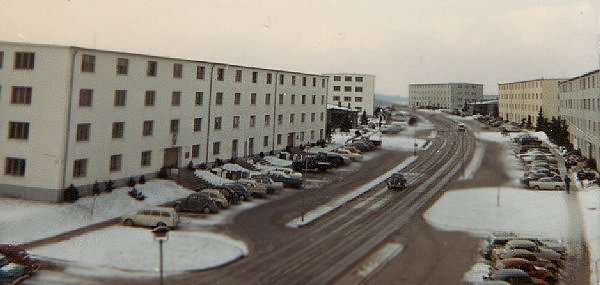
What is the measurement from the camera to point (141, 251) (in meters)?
30.1

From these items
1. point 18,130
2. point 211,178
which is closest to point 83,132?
point 18,130

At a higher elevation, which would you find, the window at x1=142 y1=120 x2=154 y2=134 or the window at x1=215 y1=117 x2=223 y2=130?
the window at x1=215 y1=117 x2=223 y2=130

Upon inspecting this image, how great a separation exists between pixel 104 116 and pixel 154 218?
12471mm

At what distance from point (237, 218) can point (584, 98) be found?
5737 cm

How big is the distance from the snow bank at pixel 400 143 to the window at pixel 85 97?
52.3 metres

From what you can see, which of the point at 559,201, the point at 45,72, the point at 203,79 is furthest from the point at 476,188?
the point at 45,72

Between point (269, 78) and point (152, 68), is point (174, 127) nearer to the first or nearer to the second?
point (152, 68)

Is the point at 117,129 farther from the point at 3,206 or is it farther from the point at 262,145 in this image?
the point at 262,145

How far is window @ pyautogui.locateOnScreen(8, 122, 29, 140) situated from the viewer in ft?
134

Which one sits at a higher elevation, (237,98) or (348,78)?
(348,78)

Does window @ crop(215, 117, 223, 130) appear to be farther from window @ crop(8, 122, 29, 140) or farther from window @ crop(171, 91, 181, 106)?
window @ crop(8, 122, 29, 140)

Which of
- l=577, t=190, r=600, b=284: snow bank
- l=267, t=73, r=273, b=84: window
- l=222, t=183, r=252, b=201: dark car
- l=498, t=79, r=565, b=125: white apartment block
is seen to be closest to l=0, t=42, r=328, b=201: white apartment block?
l=267, t=73, r=273, b=84: window

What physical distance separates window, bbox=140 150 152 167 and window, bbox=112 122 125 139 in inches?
135

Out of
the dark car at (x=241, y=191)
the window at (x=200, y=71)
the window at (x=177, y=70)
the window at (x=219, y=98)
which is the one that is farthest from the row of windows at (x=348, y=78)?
the dark car at (x=241, y=191)
